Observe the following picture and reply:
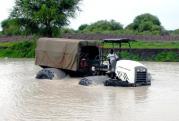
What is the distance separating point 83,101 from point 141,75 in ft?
15.6

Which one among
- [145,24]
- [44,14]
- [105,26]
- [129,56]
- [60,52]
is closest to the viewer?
[60,52]

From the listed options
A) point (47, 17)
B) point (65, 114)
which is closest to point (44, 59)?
point (65, 114)

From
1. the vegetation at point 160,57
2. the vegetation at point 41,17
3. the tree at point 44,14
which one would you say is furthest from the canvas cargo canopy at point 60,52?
the vegetation at point 41,17

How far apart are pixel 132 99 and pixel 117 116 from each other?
366cm

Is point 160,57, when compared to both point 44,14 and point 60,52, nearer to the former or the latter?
point 44,14

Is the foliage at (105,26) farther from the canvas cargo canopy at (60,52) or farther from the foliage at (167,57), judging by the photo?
the canvas cargo canopy at (60,52)

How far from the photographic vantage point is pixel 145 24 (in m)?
74.3

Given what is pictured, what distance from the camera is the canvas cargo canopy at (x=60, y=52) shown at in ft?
83.8

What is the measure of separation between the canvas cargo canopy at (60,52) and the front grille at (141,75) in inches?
157

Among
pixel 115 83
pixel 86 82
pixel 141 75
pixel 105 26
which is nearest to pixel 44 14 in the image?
pixel 86 82

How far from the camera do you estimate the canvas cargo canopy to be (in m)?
25.5

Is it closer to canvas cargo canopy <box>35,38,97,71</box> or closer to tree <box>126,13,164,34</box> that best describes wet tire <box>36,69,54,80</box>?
canvas cargo canopy <box>35,38,97,71</box>

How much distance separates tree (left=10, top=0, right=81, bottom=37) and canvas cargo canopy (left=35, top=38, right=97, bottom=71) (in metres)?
20.1

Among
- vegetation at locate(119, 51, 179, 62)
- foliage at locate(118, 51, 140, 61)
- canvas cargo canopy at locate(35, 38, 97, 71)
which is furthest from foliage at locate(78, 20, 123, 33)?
canvas cargo canopy at locate(35, 38, 97, 71)
